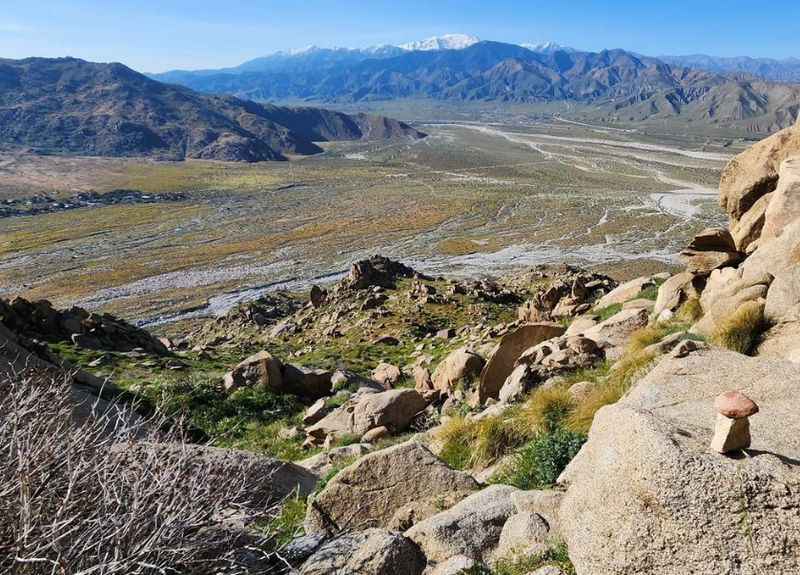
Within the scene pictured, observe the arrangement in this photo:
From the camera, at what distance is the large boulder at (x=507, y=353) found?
50.8 ft

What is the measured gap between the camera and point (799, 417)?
6.20 meters

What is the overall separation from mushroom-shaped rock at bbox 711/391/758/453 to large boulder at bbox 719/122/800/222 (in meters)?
15.5

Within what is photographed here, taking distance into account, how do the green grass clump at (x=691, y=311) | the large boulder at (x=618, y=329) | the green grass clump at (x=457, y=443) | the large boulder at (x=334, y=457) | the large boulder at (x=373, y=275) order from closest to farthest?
1. the green grass clump at (x=457, y=443)
2. the large boulder at (x=334, y=457)
3. the green grass clump at (x=691, y=311)
4. the large boulder at (x=618, y=329)
5. the large boulder at (x=373, y=275)

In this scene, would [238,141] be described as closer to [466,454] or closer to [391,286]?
[391,286]

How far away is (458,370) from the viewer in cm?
1728

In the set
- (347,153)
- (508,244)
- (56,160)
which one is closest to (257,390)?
(508,244)

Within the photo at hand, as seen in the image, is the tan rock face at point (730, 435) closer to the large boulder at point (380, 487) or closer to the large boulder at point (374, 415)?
the large boulder at point (380, 487)

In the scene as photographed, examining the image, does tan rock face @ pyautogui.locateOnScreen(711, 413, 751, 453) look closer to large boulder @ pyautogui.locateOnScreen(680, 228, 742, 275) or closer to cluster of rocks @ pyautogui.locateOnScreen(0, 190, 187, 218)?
large boulder @ pyautogui.locateOnScreen(680, 228, 742, 275)

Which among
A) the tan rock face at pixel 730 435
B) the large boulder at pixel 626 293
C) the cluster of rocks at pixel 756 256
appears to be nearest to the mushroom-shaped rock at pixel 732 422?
the tan rock face at pixel 730 435

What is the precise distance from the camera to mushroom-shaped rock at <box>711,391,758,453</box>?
471cm

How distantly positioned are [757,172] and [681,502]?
54.4ft

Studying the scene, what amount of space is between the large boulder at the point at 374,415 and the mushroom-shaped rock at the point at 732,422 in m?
10.6

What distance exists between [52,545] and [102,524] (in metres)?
0.40

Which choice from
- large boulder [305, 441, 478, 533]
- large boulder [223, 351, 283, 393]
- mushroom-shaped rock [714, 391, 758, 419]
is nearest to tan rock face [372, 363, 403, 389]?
large boulder [223, 351, 283, 393]
